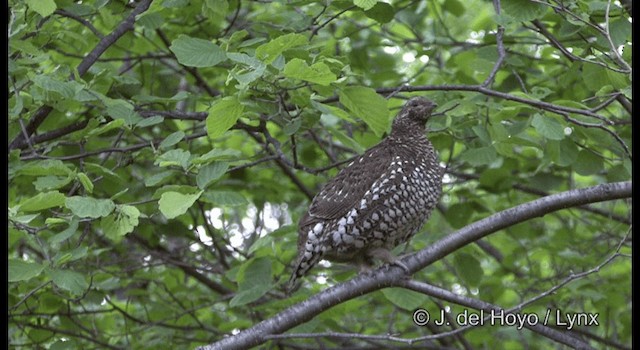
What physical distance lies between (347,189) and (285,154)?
1290 mm

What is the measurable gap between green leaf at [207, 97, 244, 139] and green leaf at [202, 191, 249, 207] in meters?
0.38

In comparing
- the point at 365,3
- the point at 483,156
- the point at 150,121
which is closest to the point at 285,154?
the point at 483,156

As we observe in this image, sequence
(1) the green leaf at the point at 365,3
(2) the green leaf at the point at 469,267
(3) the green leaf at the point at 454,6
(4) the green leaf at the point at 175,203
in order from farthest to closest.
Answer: (3) the green leaf at the point at 454,6, (2) the green leaf at the point at 469,267, (1) the green leaf at the point at 365,3, (4) the green leaf at the point at 175,203

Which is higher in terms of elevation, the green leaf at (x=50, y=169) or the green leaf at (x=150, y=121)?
the green leaf at (x=50, y=169)

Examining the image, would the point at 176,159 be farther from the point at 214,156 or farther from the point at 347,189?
the point at 347,189

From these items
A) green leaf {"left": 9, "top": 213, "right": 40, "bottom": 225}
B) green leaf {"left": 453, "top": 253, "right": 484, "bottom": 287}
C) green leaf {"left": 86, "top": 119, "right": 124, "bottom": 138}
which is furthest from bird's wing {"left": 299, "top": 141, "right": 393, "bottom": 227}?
green leaf {"left": 9, "top": 213, "right": 40, "bottom": 225}

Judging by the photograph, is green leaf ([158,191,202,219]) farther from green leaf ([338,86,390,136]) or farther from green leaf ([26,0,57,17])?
green leaf ([26,0,57,17])

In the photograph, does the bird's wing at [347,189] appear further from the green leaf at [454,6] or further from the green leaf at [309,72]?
the green leaf at [454,6]

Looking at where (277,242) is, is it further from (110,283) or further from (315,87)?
(315,87)

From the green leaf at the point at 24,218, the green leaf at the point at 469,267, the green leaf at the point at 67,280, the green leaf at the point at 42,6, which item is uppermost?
the green leaf at the point at 42,6

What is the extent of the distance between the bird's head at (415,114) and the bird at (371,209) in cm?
24

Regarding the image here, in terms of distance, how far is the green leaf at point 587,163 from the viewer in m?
5.77

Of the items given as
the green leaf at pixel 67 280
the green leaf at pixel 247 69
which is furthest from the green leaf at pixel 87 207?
the green leaf at pixel 247 69

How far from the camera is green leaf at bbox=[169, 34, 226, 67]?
4.38m
